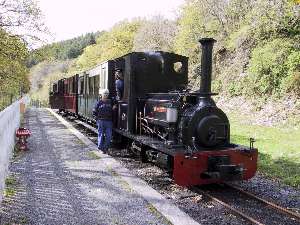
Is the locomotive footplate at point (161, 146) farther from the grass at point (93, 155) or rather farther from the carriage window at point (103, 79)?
the carriage window at point (103, 79)

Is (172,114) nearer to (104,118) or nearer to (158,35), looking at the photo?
(104,118)

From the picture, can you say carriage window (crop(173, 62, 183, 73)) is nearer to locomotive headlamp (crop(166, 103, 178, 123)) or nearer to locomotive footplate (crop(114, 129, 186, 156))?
locomotive footplate (crop(114, 129, 186, 156))

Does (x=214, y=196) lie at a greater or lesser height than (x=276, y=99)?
lesser

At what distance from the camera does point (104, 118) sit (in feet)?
40.3

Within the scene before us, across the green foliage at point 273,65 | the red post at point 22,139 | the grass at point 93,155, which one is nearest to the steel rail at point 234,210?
the grass at point 93,155

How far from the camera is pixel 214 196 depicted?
26.7 ft

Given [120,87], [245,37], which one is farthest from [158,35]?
[120,87]

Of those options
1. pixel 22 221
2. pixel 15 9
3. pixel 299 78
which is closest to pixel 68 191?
pixel 22 221

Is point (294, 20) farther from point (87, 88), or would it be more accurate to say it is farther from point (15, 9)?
point (15, 9)

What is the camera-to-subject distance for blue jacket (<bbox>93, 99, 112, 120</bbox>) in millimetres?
12227

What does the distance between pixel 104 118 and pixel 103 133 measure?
1.45ft

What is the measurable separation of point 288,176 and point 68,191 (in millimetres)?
5089

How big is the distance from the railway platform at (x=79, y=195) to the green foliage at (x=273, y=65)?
11930 mm

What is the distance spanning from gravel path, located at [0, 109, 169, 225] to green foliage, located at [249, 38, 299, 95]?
12136 mm
